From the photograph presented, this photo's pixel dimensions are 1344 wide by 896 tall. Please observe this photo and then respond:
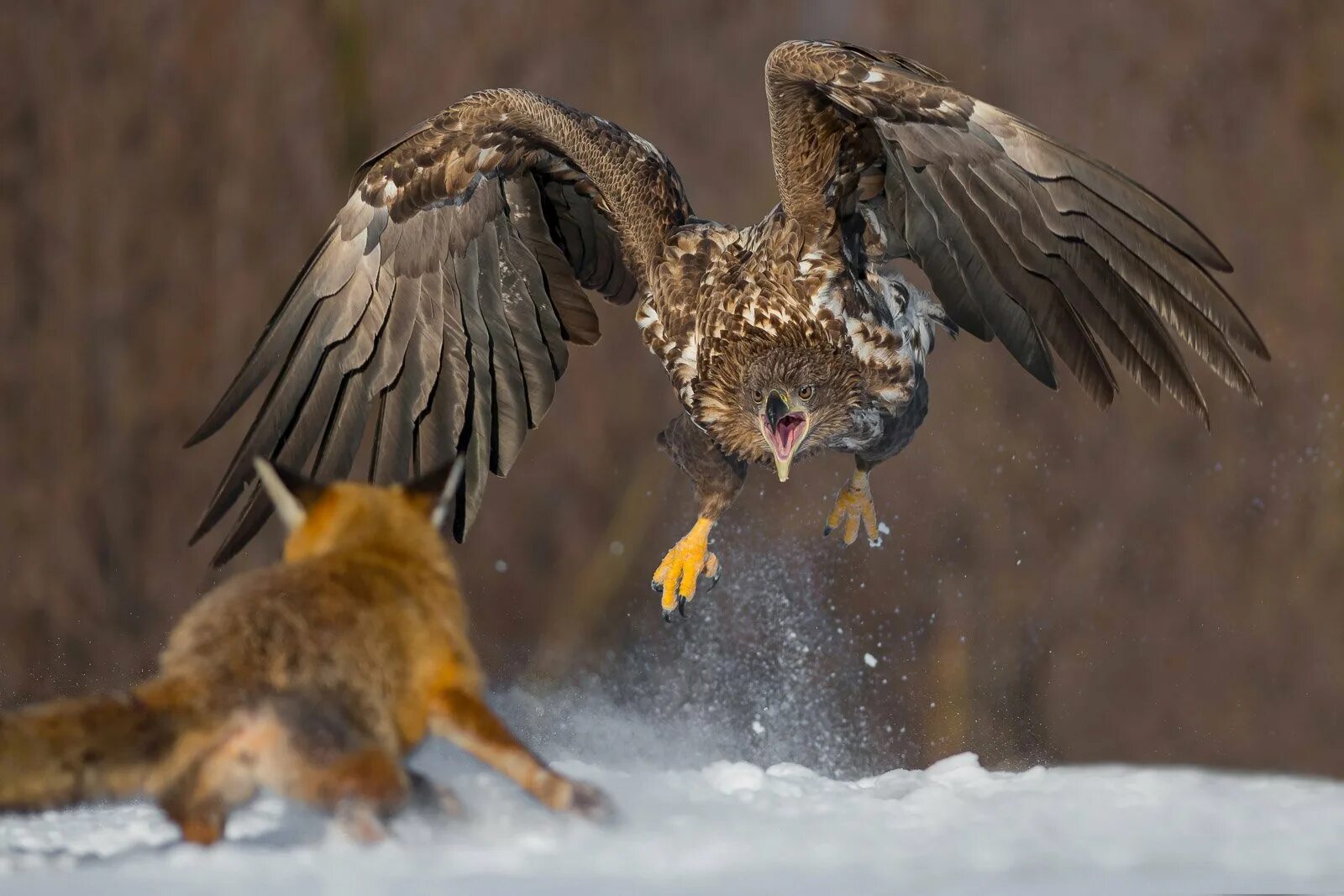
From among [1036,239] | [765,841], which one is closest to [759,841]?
[765,841]

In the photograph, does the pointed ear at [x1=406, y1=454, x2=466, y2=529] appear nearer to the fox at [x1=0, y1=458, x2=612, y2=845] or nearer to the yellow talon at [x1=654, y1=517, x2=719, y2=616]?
the fox at [x1=0, y1=458, x2=612, y2=845]

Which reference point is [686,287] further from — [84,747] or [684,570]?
[84,747]

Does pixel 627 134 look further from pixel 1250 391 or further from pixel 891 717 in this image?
pixel 891 717

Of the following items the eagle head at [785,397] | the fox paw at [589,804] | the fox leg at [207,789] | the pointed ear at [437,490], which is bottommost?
the fox leg at [207,789]

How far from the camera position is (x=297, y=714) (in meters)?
2.22

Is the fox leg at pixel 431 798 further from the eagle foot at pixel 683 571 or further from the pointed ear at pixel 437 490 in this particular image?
the eagle foot at pixel 683 571

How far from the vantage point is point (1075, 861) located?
8.64 feet

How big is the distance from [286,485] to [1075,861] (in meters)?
1.36

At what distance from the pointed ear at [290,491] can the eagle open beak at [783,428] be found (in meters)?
1.88

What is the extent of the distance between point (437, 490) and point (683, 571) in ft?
7.03

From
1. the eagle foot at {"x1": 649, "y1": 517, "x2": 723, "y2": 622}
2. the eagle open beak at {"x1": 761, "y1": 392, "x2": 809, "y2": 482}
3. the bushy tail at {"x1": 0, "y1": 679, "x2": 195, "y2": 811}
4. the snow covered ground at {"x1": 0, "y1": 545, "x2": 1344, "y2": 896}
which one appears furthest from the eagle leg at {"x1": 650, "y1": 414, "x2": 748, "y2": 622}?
the bushy tail at {"x1": 0, "y1": 679, "x2": 195, "y2": 811}

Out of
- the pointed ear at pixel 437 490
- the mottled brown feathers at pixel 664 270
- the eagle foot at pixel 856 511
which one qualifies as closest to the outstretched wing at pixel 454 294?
the mottled brown feathers at pixel 664 270

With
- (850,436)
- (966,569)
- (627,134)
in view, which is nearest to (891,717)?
(966,569)

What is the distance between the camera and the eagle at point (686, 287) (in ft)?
12.1
